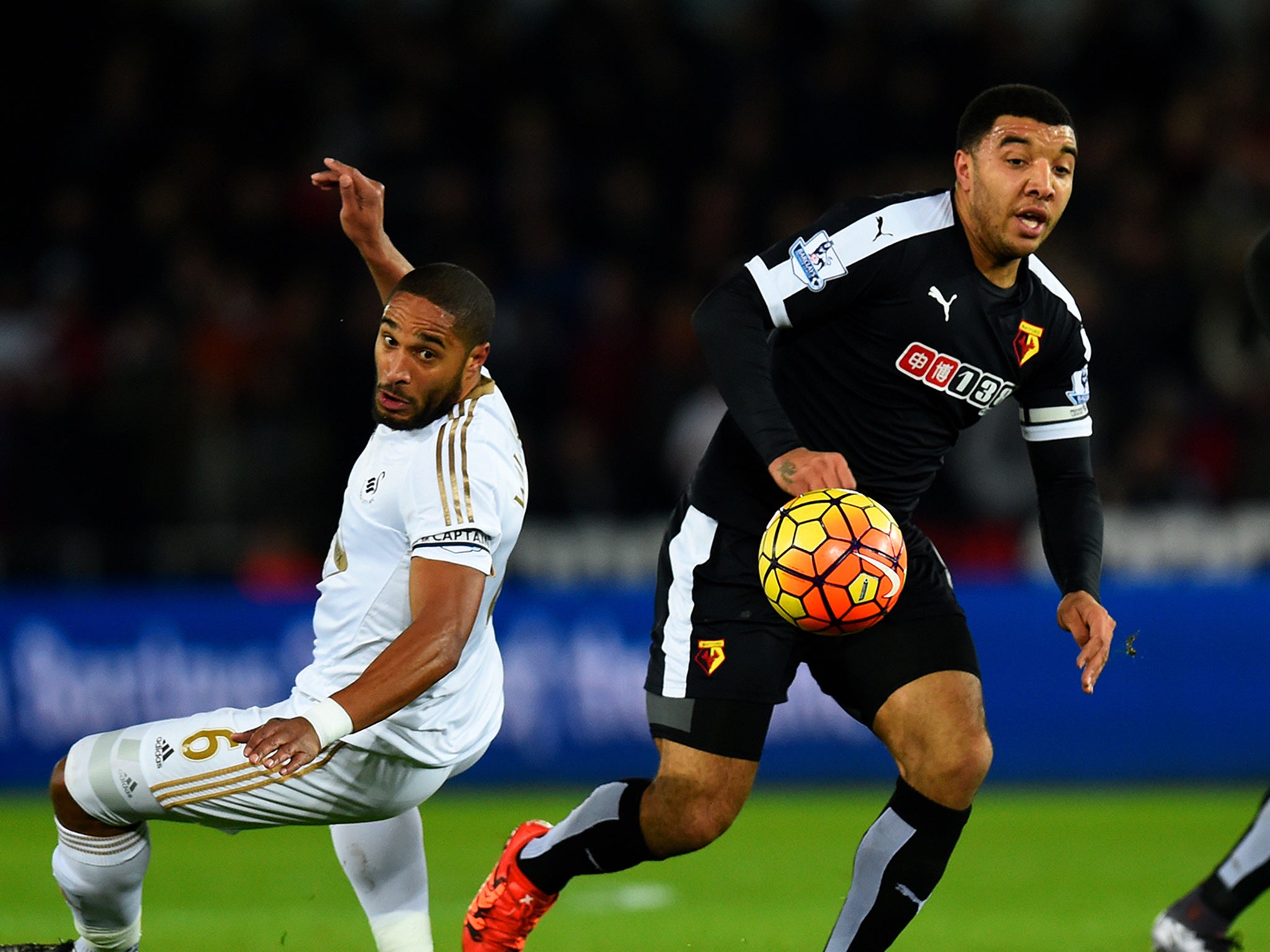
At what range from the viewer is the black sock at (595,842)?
5.05m

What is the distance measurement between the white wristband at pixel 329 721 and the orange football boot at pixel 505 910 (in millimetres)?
1220

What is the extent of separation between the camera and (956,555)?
11.1 metres

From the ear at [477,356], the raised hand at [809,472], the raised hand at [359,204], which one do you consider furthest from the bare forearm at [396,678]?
the raised hand at [359,204]

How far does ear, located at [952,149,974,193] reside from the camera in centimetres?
494

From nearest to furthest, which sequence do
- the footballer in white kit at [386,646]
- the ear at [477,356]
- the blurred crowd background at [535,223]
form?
the footballer in white kit at [386,646], the ear at [477,356], the blurred crowd background at [535,223]

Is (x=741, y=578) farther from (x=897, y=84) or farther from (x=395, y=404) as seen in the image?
(x=897, y=84)

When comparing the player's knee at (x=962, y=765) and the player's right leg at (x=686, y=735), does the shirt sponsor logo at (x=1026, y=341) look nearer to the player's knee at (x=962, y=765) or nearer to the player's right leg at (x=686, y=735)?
the player's right leg at (x=686, y=735)

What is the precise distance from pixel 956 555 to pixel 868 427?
20.4 feet

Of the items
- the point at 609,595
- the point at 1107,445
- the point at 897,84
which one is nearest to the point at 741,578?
the point at 609,595

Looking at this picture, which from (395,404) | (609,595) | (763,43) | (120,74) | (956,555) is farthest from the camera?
(763,43)

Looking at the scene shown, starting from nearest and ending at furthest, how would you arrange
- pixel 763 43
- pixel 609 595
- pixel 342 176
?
pixel 342 176, pixel 609 595, pixel 763 43

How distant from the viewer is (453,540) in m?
4.41

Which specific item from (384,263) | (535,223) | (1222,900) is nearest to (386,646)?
(384,263)

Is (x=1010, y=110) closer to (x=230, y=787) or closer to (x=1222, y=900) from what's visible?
(x=1222, y=900)
